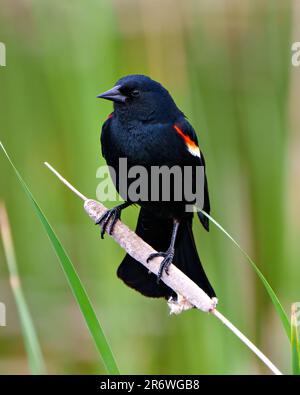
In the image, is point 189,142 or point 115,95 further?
point 189,142

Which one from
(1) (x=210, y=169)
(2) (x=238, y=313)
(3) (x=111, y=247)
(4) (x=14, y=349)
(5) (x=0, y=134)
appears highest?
(5) (x=0, y=134)

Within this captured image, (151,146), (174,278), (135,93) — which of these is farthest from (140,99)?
(174,278)

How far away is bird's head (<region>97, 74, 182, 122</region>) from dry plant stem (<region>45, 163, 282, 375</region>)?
1.65ft

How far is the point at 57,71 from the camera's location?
216cm

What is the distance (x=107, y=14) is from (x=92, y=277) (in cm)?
93

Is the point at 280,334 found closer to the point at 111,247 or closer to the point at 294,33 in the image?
the point at 111,247

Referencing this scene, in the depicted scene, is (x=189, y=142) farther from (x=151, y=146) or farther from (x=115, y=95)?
(x=115, y=95)

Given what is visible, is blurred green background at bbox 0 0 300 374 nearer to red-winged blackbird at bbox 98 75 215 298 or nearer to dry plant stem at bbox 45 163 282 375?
red-winged blackbird at bbox 98 75 215 298

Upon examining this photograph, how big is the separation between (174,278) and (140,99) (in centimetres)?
83

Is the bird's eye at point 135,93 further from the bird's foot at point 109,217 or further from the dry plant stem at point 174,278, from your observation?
the dry plant stem at point 174,278

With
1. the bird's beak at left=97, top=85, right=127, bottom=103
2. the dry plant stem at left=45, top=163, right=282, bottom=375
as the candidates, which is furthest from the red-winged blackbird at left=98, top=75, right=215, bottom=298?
the dry plant stem at left=45, top=163, right=282, bottom=375

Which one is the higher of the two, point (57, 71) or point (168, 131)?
point (57, 71)

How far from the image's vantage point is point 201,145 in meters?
2.11
